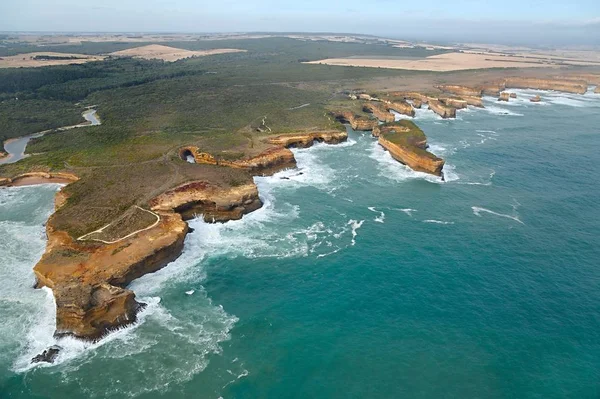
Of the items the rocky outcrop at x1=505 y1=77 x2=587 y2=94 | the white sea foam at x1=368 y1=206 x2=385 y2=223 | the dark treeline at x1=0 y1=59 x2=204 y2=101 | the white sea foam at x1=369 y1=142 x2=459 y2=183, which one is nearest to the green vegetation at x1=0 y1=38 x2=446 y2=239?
the dark treeline at x1=0 y1=59 x2=204 y2=101

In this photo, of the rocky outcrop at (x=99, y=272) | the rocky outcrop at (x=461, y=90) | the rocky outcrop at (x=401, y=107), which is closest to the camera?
the rocky outcrop at (x=99, y=272)

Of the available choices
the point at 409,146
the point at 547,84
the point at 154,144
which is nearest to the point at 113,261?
the point at 154,144

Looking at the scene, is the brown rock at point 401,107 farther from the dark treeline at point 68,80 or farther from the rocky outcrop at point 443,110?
the dark treeline at point 68,80

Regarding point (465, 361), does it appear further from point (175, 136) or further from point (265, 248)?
point (175, 136)

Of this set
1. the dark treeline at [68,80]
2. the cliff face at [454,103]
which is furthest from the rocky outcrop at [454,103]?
the dark treeline at [68,80]

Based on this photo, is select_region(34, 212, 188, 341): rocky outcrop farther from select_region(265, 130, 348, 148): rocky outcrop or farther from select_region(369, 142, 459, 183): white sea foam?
select_region(369, 142, 459, 183): white sea foam

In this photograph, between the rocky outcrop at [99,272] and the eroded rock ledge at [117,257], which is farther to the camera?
the eroded rock ledge at [117,257]
